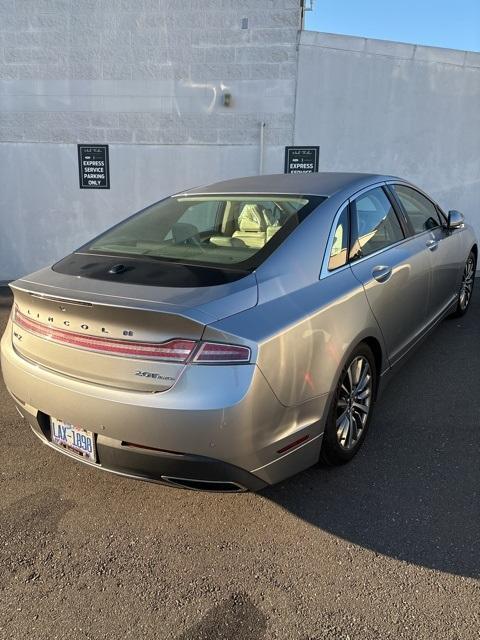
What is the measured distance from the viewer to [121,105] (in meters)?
8.20

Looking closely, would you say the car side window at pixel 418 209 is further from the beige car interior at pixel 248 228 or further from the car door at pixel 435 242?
the beige car interior at pixel 248 228

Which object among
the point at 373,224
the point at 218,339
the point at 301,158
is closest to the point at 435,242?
the point at 373,224

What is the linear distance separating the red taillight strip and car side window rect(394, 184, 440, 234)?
2450 millimetres

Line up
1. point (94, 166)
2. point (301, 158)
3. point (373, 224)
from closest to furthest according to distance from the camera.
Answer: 1. point (373, 224)
2. point (301, 158)
3. point (94, 166)

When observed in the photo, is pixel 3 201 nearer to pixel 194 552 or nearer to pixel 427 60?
pixel 427 60

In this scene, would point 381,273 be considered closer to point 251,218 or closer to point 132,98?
point 251,218

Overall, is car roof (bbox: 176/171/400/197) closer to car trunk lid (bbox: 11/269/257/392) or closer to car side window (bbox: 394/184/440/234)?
car side window (bbox: 394/184/440/234)

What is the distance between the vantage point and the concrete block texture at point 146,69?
25.4 ft

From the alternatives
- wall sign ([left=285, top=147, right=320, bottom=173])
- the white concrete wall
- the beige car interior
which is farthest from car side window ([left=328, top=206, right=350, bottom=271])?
the white concrete wall

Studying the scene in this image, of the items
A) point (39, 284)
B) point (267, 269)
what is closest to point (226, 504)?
point (267, 269)

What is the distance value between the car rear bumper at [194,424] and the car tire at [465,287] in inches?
141

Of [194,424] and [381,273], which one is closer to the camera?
[194,424]

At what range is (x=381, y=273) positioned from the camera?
3.07 meters

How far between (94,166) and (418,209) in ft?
19.7
